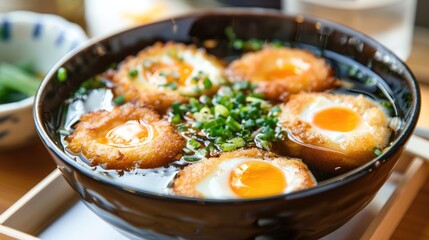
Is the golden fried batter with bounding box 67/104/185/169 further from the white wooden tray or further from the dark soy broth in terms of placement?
the white wooden tray

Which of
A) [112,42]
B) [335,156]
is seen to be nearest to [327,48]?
[335,156]

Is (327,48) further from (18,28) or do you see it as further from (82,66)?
(18,28)

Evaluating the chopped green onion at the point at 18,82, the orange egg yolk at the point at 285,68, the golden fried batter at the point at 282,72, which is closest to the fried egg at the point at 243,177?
the golden fried batter at the point at 282,72

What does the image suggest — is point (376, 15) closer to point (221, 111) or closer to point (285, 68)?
point (285, 68)

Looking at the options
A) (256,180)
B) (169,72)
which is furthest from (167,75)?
(256,180)

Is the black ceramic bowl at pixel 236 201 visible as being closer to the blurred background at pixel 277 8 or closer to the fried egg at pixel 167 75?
the fried egg at pixel 167 75

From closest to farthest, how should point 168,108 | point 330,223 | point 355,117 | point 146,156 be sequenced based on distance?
point 330,223, point 146,156, point 355,117, point 168,108

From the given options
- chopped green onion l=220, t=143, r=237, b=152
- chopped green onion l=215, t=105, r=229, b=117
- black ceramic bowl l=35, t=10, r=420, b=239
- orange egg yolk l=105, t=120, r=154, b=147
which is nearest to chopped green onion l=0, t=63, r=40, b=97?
black ceramic bowl l=35, t=10, r=420, b=239
